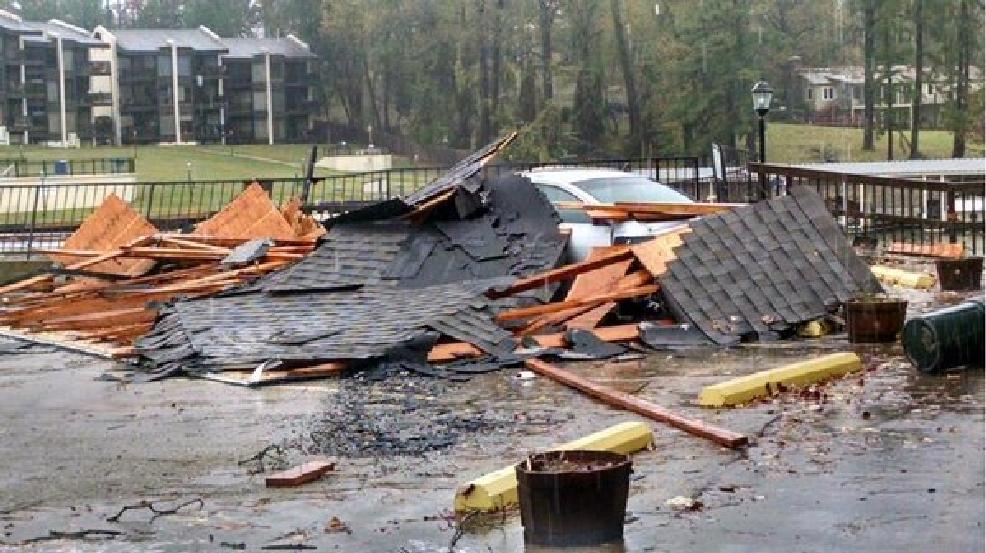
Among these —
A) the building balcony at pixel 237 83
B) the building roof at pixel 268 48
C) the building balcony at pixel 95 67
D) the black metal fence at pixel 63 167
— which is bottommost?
the black metal fence at pixel 63 167

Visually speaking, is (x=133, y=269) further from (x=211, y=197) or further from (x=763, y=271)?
(x=211, y=197)

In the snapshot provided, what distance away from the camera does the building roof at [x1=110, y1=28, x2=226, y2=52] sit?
89.4 meters

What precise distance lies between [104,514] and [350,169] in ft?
201

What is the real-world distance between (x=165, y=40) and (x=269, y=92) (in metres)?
7.64

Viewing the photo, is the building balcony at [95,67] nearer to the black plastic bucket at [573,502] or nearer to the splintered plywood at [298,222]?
the splintered plywood at [298,222]

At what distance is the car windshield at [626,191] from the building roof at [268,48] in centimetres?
6821

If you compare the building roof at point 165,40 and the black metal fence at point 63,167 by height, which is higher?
the building roof at point 165,40

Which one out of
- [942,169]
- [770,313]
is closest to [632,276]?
[770,313]

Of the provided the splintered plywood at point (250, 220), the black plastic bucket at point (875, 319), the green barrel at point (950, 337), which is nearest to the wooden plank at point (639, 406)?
the green barrel at point (950, 337)

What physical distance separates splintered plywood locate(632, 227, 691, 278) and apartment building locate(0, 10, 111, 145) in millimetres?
70297

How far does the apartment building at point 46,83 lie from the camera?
83.6 m

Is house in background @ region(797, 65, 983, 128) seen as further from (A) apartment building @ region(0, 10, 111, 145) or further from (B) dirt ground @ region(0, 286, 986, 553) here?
(B) dirt ground @ region(0, 286, 986, 553)

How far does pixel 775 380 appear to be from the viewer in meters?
12.5

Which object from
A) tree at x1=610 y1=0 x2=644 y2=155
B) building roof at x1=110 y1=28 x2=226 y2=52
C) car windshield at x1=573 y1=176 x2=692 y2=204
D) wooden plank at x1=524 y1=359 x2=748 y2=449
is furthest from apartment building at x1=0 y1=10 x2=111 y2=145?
wooden plank at x1=524 y1=359 x2=748 y2=449
